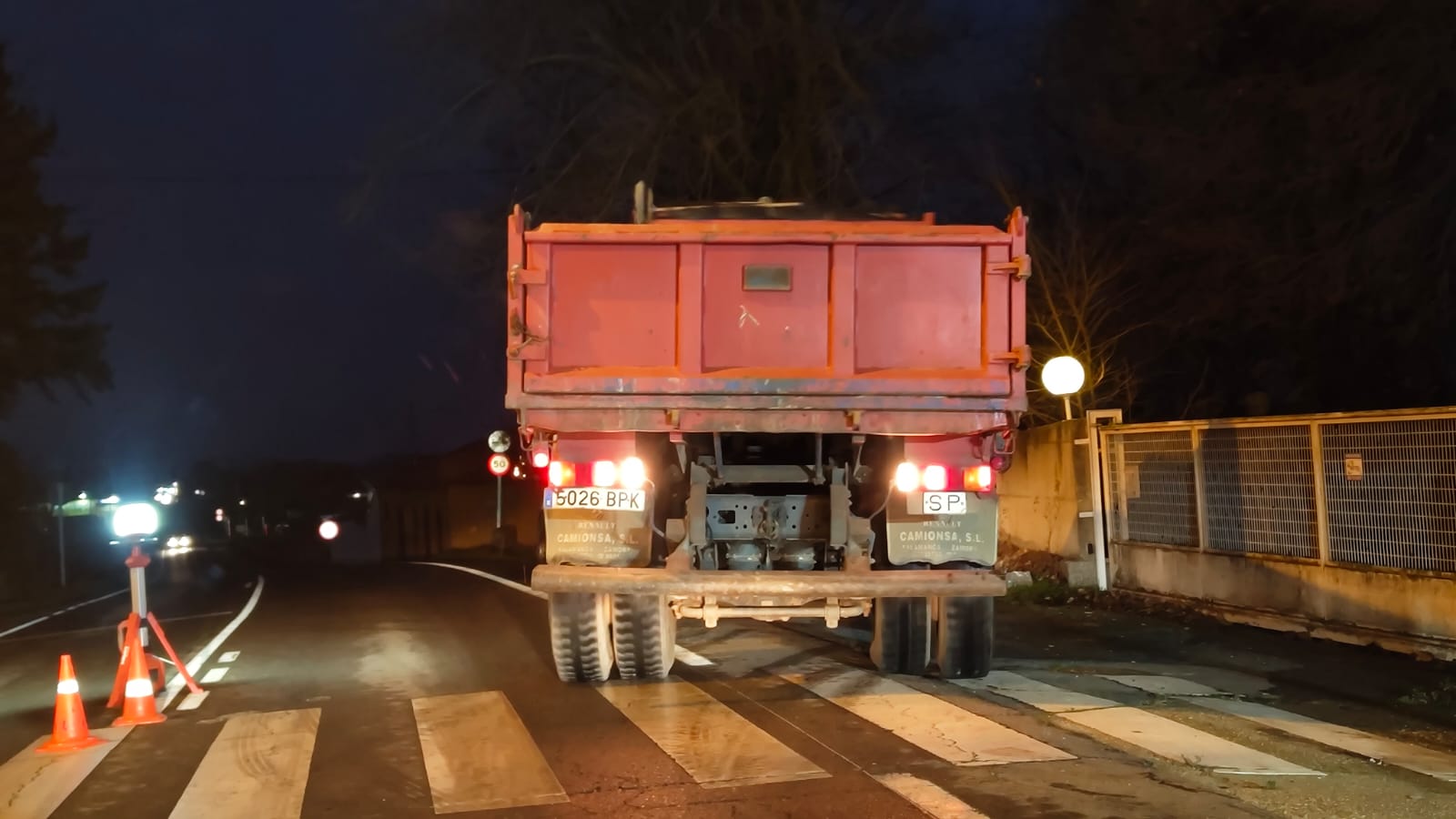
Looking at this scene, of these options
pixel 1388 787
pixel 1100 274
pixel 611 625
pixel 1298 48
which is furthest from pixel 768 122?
pixel 1388 787

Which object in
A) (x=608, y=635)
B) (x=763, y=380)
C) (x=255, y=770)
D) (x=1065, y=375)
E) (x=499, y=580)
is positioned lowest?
(x=255, y=770)

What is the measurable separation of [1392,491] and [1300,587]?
51.4 inches

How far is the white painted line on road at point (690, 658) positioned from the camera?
9.75 metres

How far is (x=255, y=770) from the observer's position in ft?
21.9

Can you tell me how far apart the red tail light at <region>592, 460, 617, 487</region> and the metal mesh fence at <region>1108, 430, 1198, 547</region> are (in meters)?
7.28

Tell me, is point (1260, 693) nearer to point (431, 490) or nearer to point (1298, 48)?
point (1298, 48)

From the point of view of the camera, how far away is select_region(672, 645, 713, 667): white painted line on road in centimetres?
975

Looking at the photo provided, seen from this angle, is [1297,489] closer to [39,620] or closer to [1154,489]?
[1154,489]

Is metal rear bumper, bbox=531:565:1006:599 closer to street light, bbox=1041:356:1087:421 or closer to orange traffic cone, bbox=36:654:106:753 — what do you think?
orange traffic cone, bbox=36:654:106:753

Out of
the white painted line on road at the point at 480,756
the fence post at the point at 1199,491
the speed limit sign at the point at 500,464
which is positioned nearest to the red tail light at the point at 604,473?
the white painted line on road at the point at 480,756

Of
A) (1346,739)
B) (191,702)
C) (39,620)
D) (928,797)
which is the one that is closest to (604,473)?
(928,797)

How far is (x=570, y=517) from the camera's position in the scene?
7.90 metres

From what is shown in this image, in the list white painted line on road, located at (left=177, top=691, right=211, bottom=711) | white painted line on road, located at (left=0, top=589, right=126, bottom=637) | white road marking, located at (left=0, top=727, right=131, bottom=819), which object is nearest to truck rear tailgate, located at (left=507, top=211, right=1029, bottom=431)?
white road marking, located at (left=0, top=727, right=131, bottom=819)

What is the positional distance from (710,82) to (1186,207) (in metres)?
7.68
